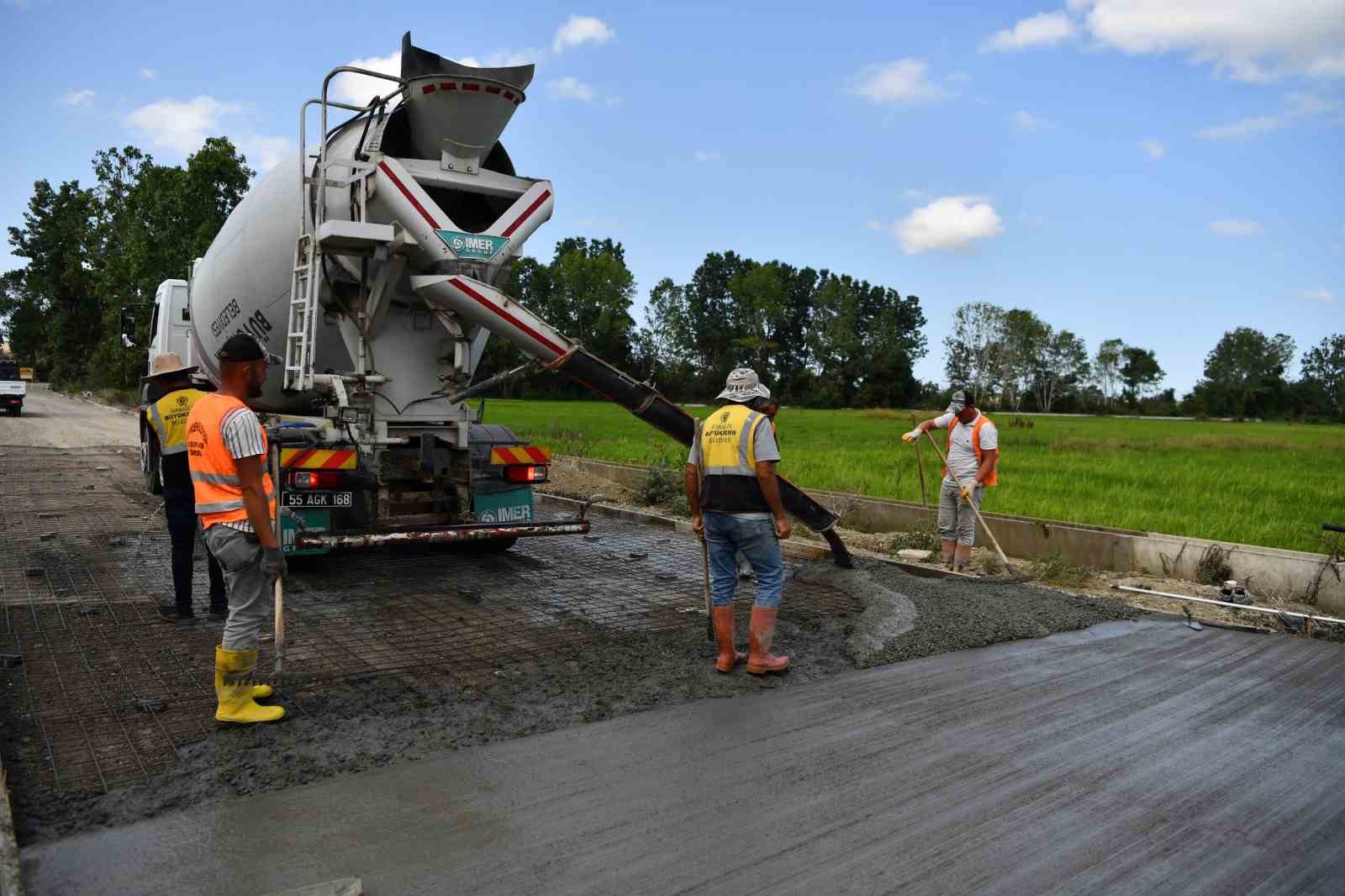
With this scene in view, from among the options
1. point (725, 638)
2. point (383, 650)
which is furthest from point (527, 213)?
point (725, 638)

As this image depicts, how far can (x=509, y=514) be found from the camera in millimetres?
8242

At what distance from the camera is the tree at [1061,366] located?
383ft

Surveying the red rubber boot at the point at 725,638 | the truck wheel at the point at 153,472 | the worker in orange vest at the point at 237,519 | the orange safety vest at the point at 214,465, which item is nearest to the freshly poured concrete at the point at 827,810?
the red rubber boot at the point at 725,638

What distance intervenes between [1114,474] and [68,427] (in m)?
25.5

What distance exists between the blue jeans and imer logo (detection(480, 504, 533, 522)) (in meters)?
2.97

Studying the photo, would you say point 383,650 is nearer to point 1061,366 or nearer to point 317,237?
point 317,237

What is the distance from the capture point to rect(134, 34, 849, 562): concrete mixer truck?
23.8 feet

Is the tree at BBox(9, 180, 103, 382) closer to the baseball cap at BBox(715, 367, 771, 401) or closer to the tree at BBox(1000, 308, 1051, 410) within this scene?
the baseball cap at BBox(715, 367, 771, 401)

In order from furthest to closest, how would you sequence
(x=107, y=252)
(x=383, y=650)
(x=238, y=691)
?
(x=107, y=252) < (x=383, y=650) < (x=238, y=691)

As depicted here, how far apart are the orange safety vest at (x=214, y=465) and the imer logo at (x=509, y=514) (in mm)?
3492

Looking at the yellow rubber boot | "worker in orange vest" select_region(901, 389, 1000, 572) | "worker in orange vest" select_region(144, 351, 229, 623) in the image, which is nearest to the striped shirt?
the yellow rubber boot

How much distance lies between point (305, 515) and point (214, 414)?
9.92 feet

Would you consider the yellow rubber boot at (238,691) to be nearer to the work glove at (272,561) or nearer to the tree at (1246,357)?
the work glove at (272,561)

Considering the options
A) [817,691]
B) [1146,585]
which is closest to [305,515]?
[817,691]
